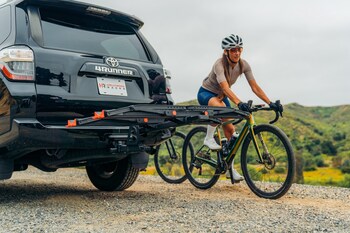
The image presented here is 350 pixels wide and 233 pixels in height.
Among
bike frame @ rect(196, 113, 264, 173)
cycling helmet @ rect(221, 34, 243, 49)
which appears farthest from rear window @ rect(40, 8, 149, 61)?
bike frame @ rect(196, 113, 264, 173)

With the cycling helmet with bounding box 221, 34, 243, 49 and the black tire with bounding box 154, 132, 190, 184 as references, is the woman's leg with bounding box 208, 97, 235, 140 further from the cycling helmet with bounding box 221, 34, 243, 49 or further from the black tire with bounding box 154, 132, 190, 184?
the black tire with bounding box 154, 132, 190, 184

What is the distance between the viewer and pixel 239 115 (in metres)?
5.64

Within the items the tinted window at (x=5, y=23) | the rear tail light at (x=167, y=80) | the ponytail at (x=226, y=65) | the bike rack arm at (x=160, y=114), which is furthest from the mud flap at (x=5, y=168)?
the ponytail at (x=226, y=65)

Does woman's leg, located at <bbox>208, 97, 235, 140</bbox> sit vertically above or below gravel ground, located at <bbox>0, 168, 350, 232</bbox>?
above

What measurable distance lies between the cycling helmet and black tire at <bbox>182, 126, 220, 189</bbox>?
1518 millimetres

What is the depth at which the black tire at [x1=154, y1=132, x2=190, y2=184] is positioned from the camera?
24.9 feet

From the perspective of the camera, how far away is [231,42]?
610 cm

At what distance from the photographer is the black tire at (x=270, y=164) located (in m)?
5.44

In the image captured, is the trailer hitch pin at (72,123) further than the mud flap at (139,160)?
No

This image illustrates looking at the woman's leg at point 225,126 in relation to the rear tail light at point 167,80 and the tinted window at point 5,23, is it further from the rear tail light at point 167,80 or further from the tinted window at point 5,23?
the tinted window at point 5,23

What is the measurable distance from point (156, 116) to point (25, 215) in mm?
1664

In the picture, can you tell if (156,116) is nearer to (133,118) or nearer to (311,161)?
(133,118)

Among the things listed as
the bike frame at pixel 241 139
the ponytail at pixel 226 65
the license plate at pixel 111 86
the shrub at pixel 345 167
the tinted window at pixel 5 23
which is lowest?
the shrub at pixel 345 167

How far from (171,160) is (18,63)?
12.5 feet
